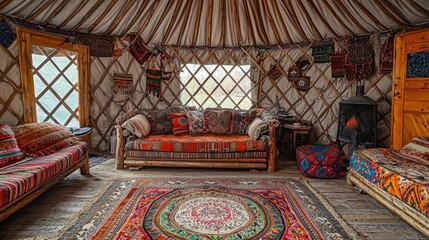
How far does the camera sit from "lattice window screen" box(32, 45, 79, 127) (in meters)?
3.55

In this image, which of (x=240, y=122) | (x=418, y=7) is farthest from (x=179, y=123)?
(x=418, y=7)

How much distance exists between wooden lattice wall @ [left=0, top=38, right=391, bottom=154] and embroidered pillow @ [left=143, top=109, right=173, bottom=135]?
601 mm

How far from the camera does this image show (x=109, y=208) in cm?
229

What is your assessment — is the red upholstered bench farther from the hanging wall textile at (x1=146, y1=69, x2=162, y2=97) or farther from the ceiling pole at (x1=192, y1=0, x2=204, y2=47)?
the hanging wall textile at (x1=146, y1=69, x2=162, y2=97)

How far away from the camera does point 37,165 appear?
2.28 metres

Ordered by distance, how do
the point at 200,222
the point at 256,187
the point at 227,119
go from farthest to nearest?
1. the point at 227,119
2. the point at 256,187
3. the point at 200,222

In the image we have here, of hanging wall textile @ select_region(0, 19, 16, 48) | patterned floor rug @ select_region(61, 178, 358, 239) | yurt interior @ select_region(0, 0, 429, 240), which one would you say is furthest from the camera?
hanging wall textile @ select_region(0, 19, 16, 48)

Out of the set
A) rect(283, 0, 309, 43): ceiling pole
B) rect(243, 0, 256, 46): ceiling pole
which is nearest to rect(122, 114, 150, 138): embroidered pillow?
rect(243, 0, 256, 46): ceiling pole

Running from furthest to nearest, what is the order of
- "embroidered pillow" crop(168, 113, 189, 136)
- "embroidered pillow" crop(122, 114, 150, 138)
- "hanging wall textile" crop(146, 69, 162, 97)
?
"hanging wall textile" crop(146, 69, 162, 97) → "embroidered pillow" crop(168, 113, 189, 136) → "embroidered pillow" crop(122, 114, 150, 138)

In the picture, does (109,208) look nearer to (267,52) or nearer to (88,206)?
(88,206)

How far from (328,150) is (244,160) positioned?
100 centimetres

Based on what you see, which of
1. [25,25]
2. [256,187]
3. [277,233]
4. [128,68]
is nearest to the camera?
[277,233]

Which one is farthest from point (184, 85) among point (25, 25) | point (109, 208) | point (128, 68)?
point (109, 208)

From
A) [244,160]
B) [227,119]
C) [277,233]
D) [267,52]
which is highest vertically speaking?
[267,52]
